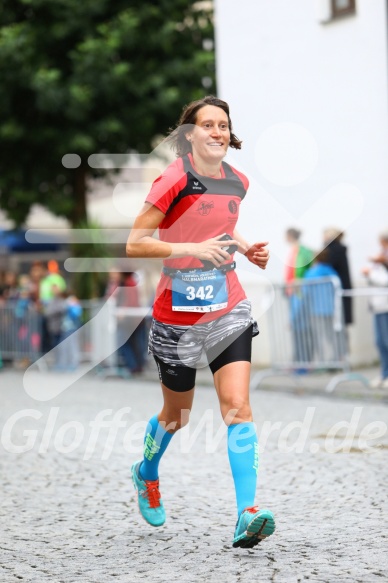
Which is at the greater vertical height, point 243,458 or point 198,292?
point 198,292

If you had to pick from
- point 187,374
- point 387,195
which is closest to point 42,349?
point 387,195

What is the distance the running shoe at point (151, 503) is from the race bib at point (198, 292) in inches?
35.0

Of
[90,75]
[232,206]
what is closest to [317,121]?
[90,75]

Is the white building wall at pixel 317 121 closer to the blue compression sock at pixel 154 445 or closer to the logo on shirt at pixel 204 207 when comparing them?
the blue compression sock at pixel 154 445

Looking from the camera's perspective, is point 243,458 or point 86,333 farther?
point 86,333

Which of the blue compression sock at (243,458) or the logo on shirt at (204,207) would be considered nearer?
the blue compression sock at (243,458)

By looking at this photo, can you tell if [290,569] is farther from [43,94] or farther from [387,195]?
[43,94]

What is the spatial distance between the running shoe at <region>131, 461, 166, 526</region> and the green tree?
17122 millimetres

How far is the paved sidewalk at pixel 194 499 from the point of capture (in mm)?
4570

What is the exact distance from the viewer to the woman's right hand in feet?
15.8

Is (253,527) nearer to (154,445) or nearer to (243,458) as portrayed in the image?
(243,458)

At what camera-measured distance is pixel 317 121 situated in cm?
1620

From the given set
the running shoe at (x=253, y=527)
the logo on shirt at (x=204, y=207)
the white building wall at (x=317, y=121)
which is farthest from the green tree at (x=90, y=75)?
the running shoe at (x=253, y=527)

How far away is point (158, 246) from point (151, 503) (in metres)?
1.25
